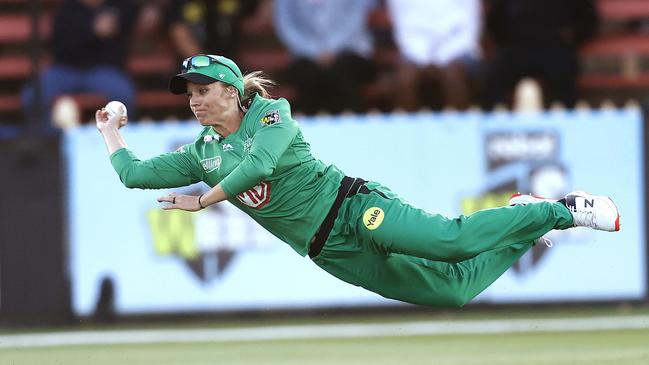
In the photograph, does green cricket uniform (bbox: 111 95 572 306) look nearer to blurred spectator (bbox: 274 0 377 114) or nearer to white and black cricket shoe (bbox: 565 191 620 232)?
white and black cricket shoe (bbox: 565 191 620 232)

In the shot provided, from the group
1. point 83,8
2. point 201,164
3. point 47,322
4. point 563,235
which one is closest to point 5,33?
point 83,8

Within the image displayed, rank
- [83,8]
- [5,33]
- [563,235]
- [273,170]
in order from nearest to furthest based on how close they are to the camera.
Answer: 1. [273,170]
2. [563,235]
3. [83,8]
4. [5,33]

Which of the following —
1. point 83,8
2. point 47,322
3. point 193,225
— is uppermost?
point 83,8

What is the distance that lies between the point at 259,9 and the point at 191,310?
3.89 meters

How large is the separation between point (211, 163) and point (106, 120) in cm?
73

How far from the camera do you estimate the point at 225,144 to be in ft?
26.2

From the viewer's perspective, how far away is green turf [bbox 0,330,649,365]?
978 cm

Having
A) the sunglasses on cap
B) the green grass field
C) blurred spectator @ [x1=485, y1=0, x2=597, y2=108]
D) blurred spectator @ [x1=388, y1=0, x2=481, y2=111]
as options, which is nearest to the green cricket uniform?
the sunglasses on cap

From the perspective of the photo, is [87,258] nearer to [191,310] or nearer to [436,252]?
[191,310]

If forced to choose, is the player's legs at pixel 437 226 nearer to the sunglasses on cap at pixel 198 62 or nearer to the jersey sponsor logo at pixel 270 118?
the jersey sponsor logo at pixel 270 118

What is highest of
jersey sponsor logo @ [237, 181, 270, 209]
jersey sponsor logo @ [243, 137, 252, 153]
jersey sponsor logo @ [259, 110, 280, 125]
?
jersey sponsor logo @ [259, 110, 280, 125]

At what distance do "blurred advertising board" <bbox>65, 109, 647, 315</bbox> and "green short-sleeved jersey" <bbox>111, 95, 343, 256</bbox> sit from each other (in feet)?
15.0


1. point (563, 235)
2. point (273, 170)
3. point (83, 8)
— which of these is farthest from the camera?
point (83, 8)

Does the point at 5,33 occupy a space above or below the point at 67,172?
above
